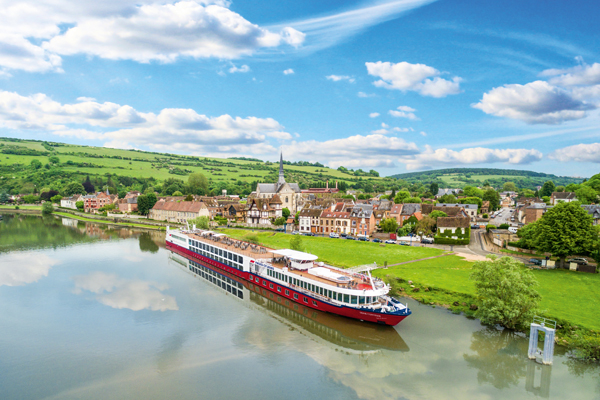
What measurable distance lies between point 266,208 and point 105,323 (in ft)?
239

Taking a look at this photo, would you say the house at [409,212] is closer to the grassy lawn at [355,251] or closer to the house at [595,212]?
the grassy lawn at [355,251]

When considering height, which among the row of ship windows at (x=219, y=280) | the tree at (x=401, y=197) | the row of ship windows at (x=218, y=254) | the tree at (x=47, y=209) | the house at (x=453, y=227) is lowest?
the tree at (x=47, y=209)

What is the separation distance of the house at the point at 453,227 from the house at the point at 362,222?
16.9 meters

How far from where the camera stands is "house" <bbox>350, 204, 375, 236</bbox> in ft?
277

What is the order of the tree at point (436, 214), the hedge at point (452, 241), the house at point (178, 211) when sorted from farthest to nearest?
1. the house at point (178, 211)
2. the tree at point (436, 214)
3. the hedge at point (452, 241)

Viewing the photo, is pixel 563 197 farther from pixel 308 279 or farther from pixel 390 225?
pixel 308 279

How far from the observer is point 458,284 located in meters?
42.8

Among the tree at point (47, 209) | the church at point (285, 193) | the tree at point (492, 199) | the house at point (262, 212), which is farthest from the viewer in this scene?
the tree at point (47, 209)

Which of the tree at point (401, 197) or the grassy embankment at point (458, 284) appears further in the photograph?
the tree at point (401, 197)

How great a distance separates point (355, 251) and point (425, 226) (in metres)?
24.3

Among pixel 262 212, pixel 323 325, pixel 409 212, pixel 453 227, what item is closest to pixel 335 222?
pixel 409 212

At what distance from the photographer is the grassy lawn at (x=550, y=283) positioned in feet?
110

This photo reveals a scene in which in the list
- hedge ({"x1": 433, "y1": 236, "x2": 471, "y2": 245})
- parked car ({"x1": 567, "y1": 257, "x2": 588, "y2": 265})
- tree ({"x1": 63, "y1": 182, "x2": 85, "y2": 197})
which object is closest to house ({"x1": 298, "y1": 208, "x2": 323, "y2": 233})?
hedge ({"x1": 433, "y1": 236, "x2": 471, "y2": 245})

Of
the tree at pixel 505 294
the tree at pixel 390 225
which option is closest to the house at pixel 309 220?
the tree at pixel 390 225
